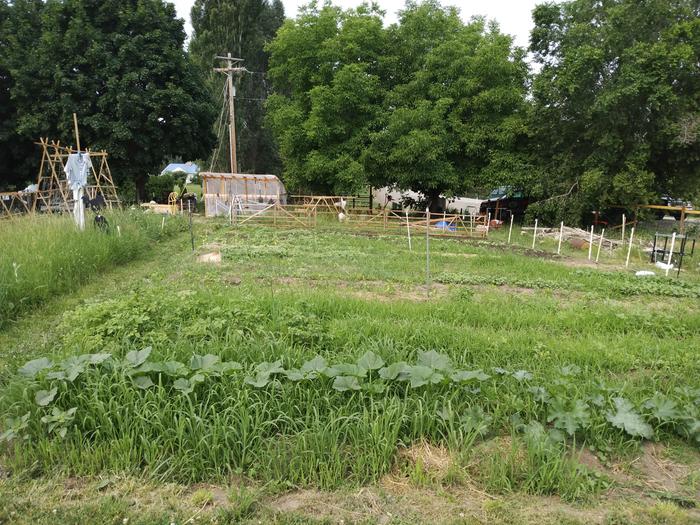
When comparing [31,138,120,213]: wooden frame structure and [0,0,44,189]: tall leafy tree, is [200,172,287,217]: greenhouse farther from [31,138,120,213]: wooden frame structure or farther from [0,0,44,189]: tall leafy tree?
[0,0,44,189]: tall leafy tree

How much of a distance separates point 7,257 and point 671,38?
21.0 meters

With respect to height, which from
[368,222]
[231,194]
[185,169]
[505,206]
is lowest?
[368,222]

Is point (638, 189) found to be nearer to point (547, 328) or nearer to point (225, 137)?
point (547, 328)

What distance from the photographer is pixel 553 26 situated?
19828 millimetres

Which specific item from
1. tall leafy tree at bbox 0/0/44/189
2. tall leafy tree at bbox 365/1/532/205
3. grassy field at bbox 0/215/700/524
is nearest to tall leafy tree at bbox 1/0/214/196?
tall leafy tree at bbox 0/0/44/189

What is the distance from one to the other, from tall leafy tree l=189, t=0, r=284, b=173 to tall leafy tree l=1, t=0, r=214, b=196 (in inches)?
272

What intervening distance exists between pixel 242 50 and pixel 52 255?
2832 centimetres

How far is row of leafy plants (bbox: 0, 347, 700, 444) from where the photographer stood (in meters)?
3.14

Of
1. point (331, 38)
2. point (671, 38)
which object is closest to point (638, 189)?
point (671, 38)

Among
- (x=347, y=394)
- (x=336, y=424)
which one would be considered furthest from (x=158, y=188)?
(x=336, y=424)

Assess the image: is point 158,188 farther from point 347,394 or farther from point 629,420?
point 629,420

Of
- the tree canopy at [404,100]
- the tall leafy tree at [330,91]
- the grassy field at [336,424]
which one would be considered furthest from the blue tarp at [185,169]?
the grassy field at [336,424]

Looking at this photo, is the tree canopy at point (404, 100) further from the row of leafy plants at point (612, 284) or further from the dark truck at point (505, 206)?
the row of leafy plants at point (612, 284)

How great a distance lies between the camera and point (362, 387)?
3379mm
